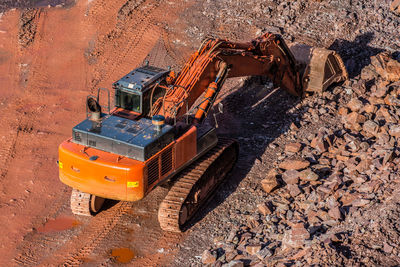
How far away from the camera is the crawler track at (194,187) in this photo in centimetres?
1342

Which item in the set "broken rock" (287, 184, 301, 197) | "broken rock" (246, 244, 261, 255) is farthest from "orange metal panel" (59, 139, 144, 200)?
"broken rock" (287, 184, 301, 197)

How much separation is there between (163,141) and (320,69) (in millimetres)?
6657

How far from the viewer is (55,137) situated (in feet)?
57.4

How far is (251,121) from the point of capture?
17.8m

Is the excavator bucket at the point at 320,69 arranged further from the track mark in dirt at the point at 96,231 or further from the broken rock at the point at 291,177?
the track mark in dirt at the point at 96,231

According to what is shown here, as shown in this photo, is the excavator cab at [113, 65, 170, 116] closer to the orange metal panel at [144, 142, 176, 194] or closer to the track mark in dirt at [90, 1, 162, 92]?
the orange metal panel at [144, 142, 176, 194]

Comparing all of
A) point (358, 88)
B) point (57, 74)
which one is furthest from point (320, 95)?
point (57, 74)

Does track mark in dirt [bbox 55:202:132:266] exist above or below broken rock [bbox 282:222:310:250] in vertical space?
below

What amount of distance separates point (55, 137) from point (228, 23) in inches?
295

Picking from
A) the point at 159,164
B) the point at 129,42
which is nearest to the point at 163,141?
the point at 159,164

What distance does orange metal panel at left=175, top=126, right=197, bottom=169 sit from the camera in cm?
1338

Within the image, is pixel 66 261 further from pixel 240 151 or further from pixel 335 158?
pixel 335 158

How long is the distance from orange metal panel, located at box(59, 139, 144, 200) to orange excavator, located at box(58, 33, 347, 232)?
19 mm

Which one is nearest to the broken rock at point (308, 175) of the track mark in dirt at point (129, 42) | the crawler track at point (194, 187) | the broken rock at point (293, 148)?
the broken rock at point (293, 148)
